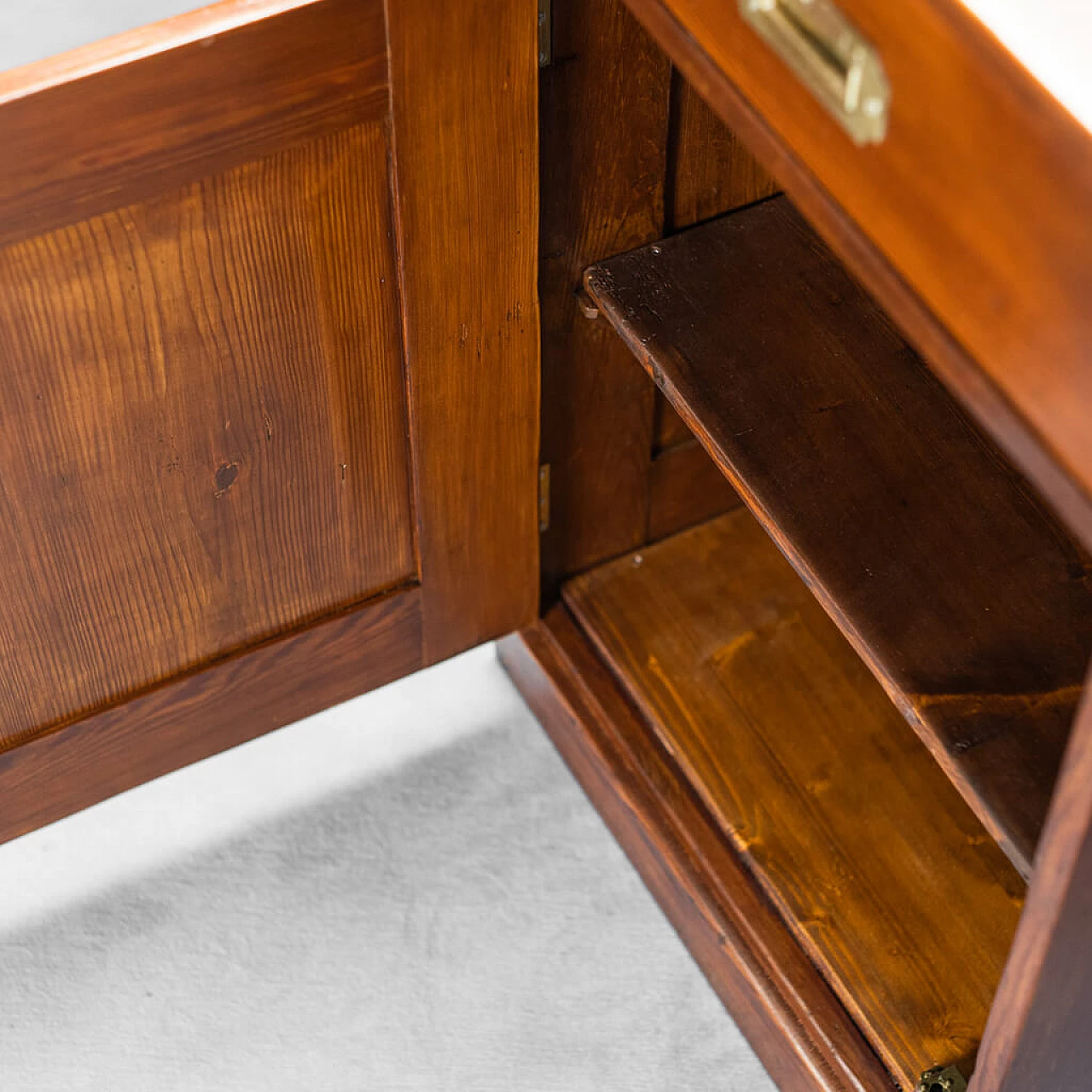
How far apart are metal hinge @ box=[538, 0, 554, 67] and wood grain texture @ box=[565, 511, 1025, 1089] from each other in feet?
1.50

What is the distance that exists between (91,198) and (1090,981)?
22.7 inches

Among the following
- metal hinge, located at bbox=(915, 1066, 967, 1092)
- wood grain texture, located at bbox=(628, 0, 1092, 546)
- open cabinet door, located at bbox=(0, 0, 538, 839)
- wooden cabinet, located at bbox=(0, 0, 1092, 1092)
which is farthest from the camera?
metal hinge, located at bbox=(915, 1066, 967, 1092)

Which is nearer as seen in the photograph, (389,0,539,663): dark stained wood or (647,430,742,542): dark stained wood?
(389,0,539,663): dark stained wood

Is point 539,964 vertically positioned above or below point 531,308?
below

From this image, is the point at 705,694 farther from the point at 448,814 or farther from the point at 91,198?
the point at 91,198

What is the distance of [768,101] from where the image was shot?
592mm

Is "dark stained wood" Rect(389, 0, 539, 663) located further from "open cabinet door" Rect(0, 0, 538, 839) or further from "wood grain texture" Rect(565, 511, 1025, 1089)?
"wood grain texture" Rect(565, 511, 1025, 1089)

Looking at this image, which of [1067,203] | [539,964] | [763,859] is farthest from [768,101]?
[539,964]

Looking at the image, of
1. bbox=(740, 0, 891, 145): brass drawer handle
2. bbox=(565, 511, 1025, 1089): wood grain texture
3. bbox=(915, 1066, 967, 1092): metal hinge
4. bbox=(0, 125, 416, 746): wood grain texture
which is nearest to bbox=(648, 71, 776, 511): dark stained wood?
bbox=(565, 511, 1025, 1089): wood grain texture

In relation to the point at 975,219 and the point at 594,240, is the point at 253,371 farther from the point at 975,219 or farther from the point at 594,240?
the point at 975,219

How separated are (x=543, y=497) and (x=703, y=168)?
0.26 m

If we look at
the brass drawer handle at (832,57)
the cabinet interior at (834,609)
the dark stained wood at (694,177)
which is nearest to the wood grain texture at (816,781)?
the cabinet interior at (834,609)

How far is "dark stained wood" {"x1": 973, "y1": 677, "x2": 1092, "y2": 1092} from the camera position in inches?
22.8

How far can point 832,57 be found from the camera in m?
0.55
